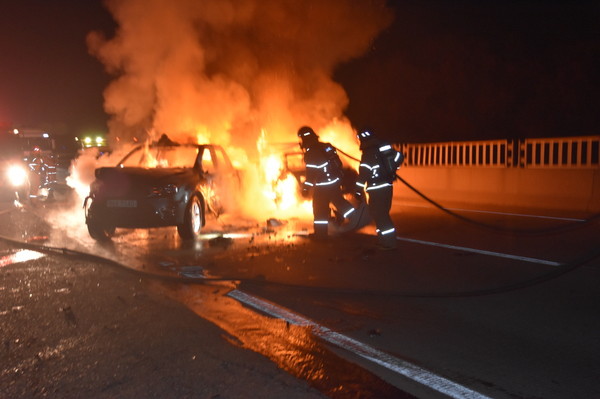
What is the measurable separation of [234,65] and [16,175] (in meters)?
8.73

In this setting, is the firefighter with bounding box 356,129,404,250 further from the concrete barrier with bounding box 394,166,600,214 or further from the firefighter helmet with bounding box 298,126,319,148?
the concrete barrier with bounding box 394,166,600,214

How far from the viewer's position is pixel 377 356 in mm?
4223

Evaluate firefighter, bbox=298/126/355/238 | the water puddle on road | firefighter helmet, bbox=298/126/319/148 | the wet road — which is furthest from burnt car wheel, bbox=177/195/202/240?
the water puddle on road

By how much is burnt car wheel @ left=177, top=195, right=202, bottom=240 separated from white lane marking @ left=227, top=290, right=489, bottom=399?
12.7 feet

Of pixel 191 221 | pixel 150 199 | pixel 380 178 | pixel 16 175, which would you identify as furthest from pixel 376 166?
pixel 16 175

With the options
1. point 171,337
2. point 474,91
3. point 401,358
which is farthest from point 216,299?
point 474,91

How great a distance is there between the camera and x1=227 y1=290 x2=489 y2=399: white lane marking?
11.9 feet

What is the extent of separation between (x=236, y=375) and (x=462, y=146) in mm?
14697

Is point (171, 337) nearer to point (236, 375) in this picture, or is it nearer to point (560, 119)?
Result: point (236, 375)

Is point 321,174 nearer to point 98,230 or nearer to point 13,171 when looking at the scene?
point 98,230

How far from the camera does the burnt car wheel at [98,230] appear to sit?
9.45 metres

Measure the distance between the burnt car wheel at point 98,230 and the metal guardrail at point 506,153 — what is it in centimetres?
1056

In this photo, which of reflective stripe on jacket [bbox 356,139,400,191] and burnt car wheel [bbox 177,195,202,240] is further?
burnt car wheel [bbox 177,195,202,240]

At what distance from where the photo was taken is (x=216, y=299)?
19.4 ft
